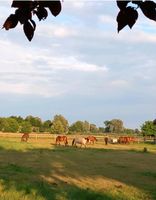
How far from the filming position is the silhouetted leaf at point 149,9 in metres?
2.01

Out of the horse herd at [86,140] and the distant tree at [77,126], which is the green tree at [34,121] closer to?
the distant tree at [77,126]

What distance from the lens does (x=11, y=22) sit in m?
2.12

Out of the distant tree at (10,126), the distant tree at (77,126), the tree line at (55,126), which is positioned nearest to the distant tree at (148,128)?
the tree line at (55,126)

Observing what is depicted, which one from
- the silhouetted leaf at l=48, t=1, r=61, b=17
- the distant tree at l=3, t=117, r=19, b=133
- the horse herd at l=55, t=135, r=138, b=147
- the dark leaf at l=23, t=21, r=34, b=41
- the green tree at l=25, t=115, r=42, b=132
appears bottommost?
the dark leaf at l=23, t=21, r=34, b=41

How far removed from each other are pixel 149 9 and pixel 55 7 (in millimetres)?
402

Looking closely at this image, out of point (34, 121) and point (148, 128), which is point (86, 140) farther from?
point (34, 121)

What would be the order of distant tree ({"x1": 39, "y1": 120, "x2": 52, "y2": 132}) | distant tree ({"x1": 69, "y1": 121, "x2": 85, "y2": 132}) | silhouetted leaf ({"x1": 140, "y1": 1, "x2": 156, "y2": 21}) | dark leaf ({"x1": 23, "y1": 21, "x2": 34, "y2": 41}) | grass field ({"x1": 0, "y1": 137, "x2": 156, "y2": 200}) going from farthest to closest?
distant tree ({"x1": 69, "y1": 121, "x2": 85, "y2": 132}), distant tree ({"x1": 39, "y1": 120, "x2": 52, "y2": 132}), grass field ({"x1": 0, "y1": 137, "x2": 156, "y2": 200}), dark leaf ({"x1": 23, "y1": 21, "x2": 34, "y2": 41}), silhouetted leaf ({"x1": 140, "y1": 1, "x2": 156, "y2": 21})

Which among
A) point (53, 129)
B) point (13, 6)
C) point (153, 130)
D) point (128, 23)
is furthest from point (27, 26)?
point (53, 129)

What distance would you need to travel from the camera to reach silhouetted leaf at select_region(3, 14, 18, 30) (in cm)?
210

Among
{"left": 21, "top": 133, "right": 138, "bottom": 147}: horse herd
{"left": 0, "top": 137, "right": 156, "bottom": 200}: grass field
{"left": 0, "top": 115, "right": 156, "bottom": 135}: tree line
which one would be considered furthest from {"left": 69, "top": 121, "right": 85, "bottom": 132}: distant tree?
{"left": 0, "top": 137, "right": 156, "bottom": 200}: grass field

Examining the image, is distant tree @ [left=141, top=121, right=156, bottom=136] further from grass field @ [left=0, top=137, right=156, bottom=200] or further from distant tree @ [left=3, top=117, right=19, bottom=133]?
grass field @ [left=0, top=137, right=156, bottom=200]

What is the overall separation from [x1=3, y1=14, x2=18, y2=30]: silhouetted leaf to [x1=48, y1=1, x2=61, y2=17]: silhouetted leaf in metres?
0.16

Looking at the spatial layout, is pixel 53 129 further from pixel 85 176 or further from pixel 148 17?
pixel 148 17

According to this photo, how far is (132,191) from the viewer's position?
1270 centimetres
